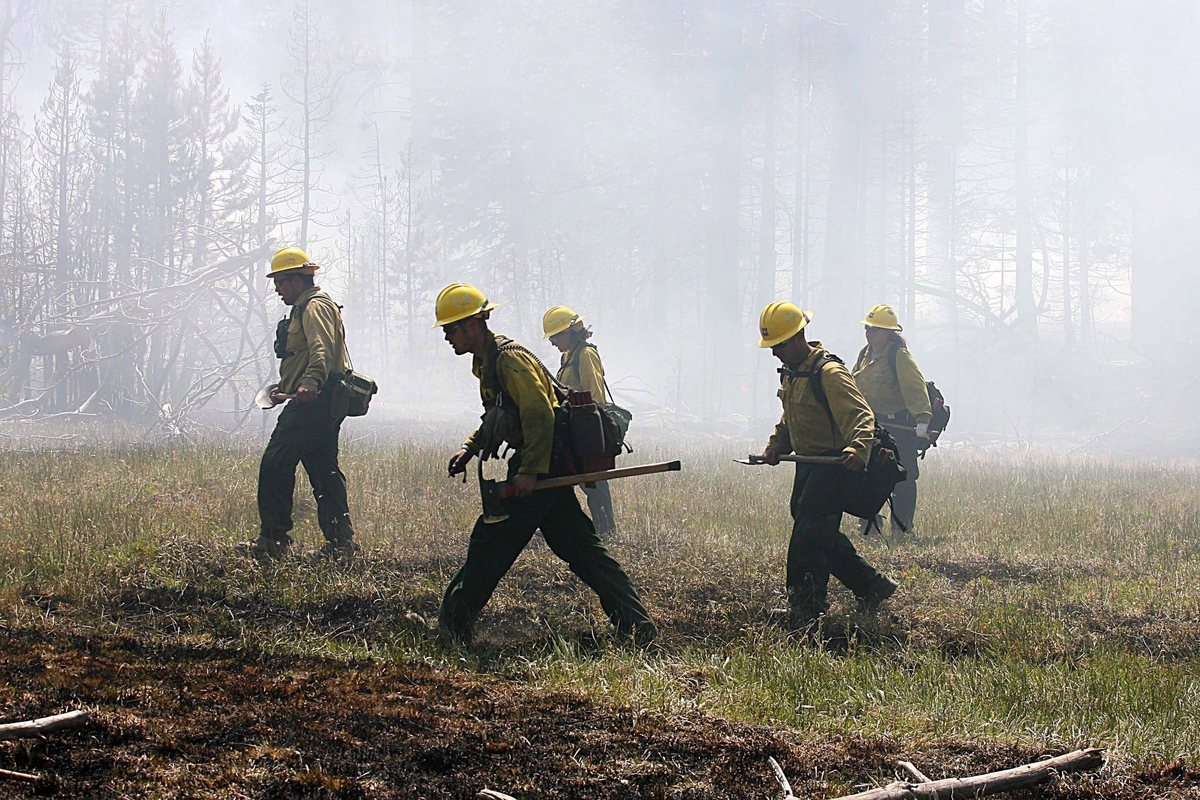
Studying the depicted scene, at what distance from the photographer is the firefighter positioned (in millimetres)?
6458

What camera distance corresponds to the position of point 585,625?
553cm

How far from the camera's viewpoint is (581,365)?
7.83 metres

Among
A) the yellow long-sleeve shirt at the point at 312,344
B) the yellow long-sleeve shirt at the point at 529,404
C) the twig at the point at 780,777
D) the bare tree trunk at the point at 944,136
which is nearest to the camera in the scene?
the twig at the point at 780,777

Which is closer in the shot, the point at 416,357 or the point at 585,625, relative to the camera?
the point at 585,625

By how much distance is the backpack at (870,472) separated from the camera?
5.56 metres

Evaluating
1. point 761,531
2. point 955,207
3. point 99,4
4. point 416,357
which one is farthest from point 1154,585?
point 416,357

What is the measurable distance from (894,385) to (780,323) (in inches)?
133

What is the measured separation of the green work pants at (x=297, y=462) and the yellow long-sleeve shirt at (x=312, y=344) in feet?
0.66

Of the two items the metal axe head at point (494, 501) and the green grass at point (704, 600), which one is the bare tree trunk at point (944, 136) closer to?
the green grass at point (704, 600)

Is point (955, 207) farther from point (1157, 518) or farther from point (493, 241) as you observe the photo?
point (1157, 518)

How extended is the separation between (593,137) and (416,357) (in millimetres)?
15384

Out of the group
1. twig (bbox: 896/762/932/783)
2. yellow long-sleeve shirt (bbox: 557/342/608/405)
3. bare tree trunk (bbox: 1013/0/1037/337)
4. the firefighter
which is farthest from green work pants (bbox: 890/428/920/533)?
bare tree trunk (bbox: 1013/0/1037/337)

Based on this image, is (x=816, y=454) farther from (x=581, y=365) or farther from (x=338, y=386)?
(x=338, y=386)

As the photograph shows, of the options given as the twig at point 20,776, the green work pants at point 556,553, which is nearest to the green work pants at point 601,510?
the green work pants at point 556,553
